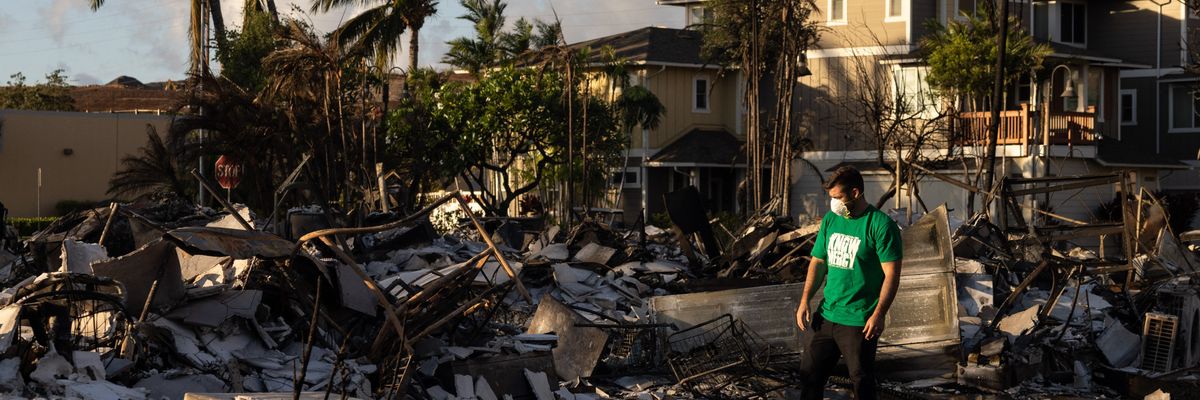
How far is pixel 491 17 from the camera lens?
46719mm

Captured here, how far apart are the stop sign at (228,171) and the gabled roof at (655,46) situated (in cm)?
1443

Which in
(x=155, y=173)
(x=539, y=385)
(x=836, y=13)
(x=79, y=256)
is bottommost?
(x=539, y=385)

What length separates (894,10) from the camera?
34.6 metres

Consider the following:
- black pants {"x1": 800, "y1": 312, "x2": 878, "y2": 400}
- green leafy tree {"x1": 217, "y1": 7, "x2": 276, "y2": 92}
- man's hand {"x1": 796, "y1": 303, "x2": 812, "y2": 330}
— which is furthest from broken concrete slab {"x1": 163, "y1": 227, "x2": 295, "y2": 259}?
green leafy tree {"x1": 217, "y1": 7, "x2": 276, "y2": 92}

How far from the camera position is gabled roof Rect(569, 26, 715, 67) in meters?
38.7

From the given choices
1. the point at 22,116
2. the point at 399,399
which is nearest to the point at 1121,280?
the point at 399,399

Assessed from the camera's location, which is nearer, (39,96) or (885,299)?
(885,299)

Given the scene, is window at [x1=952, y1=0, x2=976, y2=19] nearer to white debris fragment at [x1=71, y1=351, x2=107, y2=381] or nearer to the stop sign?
the stop sign

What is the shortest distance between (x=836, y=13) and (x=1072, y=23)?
24.9 feet

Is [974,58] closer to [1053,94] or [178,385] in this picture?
[1053,94]

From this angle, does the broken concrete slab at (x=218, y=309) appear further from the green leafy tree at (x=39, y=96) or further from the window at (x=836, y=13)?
the green leafy tree at (x=39, y=96)

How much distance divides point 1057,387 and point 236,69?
1121 inches

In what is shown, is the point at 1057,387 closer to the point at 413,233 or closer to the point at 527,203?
the point at 413,233

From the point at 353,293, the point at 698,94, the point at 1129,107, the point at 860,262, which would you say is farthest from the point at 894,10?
the point at 860,262
